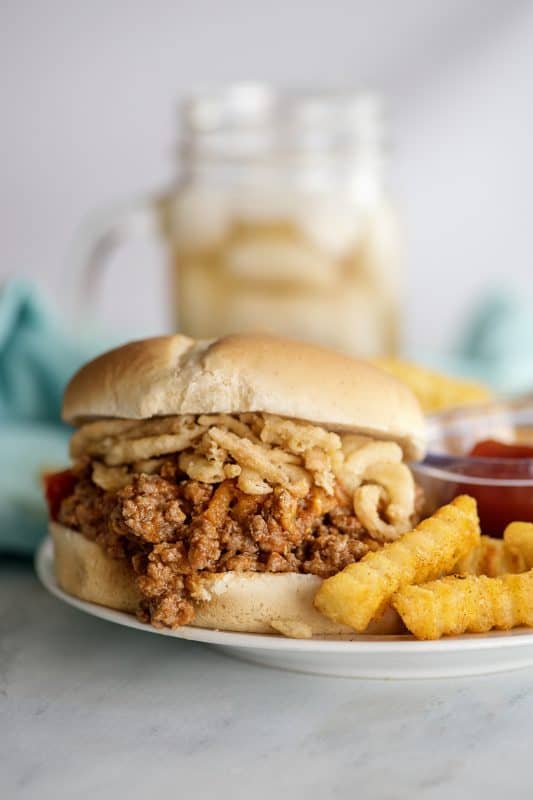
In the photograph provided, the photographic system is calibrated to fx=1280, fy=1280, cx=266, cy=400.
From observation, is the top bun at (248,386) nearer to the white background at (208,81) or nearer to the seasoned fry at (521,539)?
the seasoned fry at (521,539)

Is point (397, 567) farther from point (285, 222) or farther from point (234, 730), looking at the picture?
point (285, 222)

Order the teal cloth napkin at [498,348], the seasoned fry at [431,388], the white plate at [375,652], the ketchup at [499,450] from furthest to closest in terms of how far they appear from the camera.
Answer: the teal cloth napkin at [498,348]
the seasoned fry at [431,388]
the ketchup at [499,450]
the white plate at [375,652]

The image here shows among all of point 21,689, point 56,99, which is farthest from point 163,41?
point 21,689

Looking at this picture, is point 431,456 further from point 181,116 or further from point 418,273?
point 418,273

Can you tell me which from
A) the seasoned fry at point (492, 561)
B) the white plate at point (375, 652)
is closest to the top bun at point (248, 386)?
the seasoned fry at point (492, 561)

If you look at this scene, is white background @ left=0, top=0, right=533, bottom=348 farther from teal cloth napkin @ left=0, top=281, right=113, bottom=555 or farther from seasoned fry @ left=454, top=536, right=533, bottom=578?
seasoned fry @ left=454, top=536, right=533, bottom=578

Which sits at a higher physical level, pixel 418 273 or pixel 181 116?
pixel 181 116
